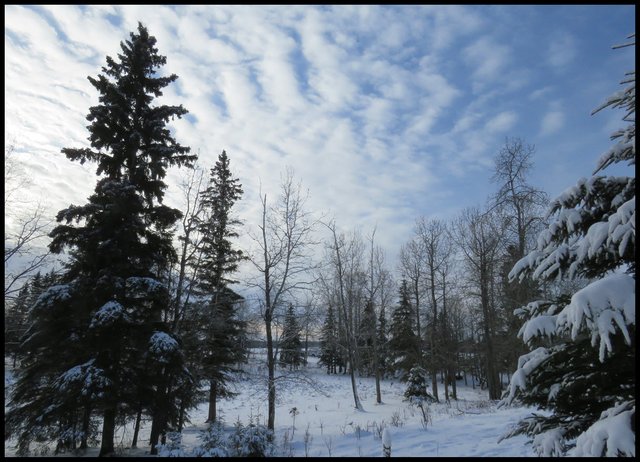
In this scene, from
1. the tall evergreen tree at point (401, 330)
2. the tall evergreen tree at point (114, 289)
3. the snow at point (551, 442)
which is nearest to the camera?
the snow at point (551, 442)

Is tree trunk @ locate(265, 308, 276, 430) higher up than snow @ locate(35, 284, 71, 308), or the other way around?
snow @ locate(35, 284, 71, 308)

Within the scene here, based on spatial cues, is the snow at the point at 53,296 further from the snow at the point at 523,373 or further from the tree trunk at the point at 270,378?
the snow at the point at 523,373

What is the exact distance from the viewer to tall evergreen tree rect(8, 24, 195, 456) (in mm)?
8844

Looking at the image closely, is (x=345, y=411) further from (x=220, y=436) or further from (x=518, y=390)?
(x=518, y=390)

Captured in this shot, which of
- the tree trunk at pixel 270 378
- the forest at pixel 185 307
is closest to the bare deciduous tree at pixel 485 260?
the forest at pixel 185 307

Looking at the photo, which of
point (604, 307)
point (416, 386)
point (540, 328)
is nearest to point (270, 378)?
point (416, 386)

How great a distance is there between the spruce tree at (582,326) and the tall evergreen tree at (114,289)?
29.2 feet

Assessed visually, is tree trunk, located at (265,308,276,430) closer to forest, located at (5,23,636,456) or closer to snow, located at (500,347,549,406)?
forest, located at (5,23,636,456)

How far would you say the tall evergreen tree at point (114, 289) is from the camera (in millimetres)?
8844

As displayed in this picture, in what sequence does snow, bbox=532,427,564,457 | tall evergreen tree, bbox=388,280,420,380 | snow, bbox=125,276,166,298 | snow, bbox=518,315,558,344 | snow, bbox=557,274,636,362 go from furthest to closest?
tall evergreen tree, bbox=388,280,420,380
snow, bbox=125,276,166,298
snow, bbox=518,315,558,344
snow, bbox=532,427,564,457
snow, bbox=557,274,636,362

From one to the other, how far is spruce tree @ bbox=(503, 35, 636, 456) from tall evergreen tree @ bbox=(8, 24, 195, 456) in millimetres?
8911

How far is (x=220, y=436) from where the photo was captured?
815 centimetres

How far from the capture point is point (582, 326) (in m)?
2.96

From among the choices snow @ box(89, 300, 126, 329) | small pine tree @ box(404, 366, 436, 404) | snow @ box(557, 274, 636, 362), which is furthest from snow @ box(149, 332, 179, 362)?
small pine tree @ box(404, 366, 436, 404)
